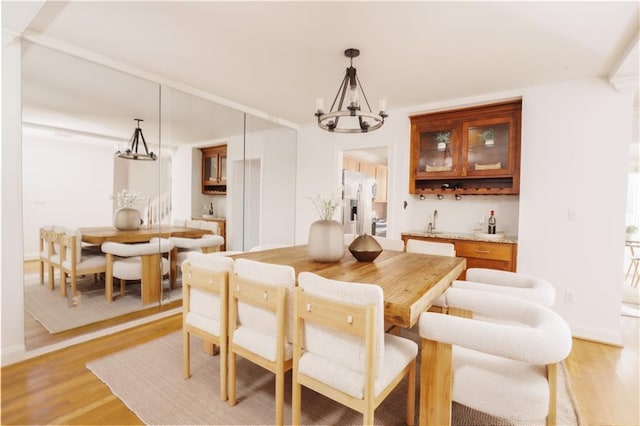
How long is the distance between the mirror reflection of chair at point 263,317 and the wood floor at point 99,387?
2.38ft

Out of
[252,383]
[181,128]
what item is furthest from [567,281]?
[181,128]

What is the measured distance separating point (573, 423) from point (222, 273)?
2178 mm

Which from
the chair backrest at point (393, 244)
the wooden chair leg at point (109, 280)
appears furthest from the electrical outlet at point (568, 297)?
the wooden chair leg at point (109, 280)

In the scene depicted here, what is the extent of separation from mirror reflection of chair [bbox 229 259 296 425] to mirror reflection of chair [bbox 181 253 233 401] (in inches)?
2.5

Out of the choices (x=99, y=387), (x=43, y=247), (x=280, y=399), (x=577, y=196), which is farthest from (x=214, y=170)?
(x=577, y=196)

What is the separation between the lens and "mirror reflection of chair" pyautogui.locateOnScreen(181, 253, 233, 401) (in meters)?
1.80

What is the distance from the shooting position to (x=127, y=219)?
2.95 m

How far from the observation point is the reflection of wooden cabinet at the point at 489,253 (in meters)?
3.12

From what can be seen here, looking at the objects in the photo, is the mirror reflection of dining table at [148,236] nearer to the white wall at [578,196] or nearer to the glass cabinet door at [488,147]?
the glass cabinet door at [488,147]

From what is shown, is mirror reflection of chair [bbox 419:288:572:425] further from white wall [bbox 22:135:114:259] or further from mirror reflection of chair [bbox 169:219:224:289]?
white wall [bbox 22:135:114:259]

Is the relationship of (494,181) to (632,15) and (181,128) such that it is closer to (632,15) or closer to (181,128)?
(632,15)

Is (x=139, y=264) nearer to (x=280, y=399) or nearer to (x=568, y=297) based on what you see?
(x=280, y=399)

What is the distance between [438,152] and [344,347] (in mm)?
3067

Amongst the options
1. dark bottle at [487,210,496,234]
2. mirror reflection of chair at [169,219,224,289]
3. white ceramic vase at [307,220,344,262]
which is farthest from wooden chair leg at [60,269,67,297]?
dark bottle at [487,210,496,234]
